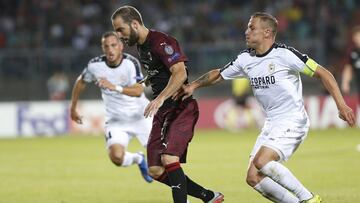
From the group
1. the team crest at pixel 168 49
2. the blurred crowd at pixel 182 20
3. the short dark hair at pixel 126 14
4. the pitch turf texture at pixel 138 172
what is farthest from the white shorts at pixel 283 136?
the blurred crowd at pixel 182 20

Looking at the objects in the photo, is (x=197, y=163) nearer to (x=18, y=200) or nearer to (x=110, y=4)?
(x=18, y=200)

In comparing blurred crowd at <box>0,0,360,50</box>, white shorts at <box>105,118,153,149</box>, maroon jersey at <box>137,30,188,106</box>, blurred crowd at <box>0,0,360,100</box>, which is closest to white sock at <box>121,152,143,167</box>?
white shorts at <box>105,118,153,149</box>

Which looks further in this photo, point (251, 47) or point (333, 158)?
point (333, 158)

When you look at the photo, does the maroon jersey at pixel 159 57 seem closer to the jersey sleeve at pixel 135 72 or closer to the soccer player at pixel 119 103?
the soccer player at pixel 119 103

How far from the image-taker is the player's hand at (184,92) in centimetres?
855

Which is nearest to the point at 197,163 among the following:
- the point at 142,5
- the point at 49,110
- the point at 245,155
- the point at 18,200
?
the point at 245,155

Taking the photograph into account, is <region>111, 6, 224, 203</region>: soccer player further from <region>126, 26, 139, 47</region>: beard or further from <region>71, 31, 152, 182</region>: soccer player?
<region>71, 31, 152, 182</region>: soccer player

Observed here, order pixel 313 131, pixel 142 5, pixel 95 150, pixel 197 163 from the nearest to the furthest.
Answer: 1. pixel 197 163
2. pixel 95 150
3. pixel 313 131
4. pixel 142 5

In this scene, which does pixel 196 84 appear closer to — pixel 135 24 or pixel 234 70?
pixel 234 70

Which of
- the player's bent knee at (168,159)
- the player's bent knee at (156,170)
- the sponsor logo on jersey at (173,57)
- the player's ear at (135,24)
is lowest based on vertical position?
the player's bent knee at (156,170)

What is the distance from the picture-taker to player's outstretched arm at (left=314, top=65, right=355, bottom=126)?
25.8 feet

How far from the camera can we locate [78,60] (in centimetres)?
2622

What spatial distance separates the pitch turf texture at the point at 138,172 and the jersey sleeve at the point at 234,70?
5.93ft

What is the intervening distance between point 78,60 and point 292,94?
18.3 metres
